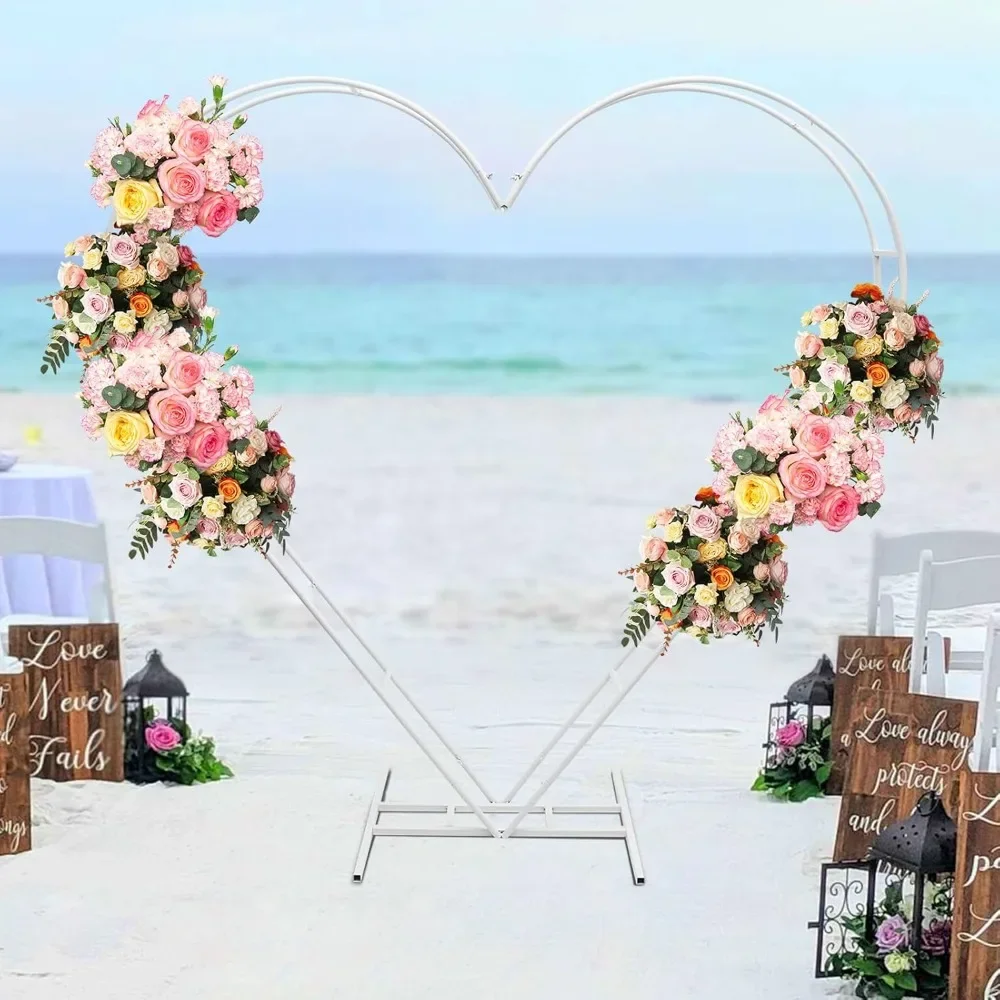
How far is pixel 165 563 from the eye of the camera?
8211mm

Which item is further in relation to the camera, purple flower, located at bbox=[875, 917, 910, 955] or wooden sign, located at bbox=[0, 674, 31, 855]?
wooden sign, located at bbox=[0, 674, 31, 855]

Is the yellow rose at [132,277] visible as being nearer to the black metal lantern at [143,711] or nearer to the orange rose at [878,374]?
the black metal lantern at [143,711]

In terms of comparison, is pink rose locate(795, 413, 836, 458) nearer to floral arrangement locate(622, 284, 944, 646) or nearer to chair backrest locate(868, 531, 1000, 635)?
floral arrangement locate(622, 284, 944, 646)

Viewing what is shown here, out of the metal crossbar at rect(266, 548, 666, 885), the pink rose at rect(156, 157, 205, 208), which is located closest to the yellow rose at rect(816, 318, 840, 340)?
the metal crossbar at rect(266, 548, 666, 885)

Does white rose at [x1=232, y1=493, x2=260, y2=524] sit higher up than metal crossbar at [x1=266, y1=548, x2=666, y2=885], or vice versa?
white rose at [x1=232, y1=493, x2=260, y2=524]

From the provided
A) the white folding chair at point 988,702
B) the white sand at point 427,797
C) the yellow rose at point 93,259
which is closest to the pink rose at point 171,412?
the yellow rose at point 93,259

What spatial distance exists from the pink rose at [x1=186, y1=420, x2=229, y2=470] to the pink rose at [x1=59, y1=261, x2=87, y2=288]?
0.37m

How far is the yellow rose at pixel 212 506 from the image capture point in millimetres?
3502

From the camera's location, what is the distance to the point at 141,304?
3.54 m

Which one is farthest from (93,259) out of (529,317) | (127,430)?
(529,317)

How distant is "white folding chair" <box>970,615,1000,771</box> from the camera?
310cm

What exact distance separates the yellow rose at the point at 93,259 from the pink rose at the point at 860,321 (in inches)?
65.5

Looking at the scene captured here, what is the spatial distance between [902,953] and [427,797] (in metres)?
1.64

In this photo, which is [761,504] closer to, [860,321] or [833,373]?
[833,373]
